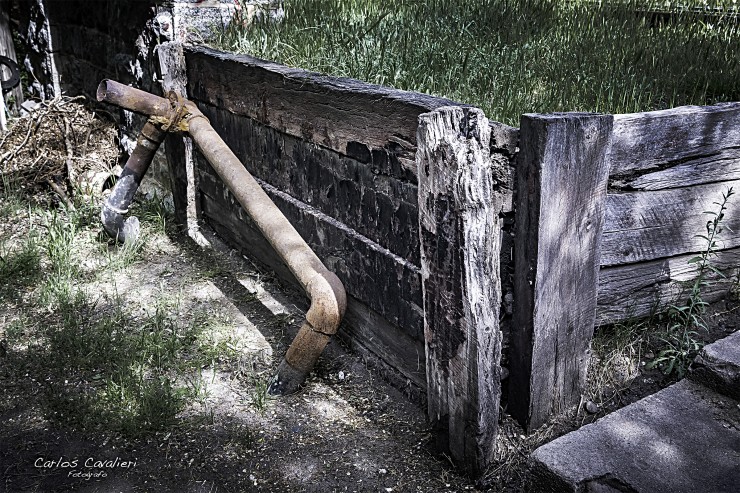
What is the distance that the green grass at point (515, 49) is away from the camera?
3.35 m

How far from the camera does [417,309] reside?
290cm

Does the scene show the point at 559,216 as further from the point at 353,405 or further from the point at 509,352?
the point at 353,405

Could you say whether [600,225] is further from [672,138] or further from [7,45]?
[7,45]

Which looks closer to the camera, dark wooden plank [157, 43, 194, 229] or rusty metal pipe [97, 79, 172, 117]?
rusty metal pipe [97, 79, 172, 117]

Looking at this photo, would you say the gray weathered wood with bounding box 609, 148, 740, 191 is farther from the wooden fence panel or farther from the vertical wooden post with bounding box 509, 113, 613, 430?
the vertical wooden post with bounding box 509, 113, 613, 430

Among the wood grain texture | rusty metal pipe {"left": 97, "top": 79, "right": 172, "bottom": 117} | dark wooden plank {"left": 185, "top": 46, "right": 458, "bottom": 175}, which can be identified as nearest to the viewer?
dark wooden plank {"left": 185, "top": 46, "right": 458, "bottom": 175}

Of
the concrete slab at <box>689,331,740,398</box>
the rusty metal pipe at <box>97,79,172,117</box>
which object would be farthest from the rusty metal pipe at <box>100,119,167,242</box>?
the concrete slab at <box>689,331,740,398</box>

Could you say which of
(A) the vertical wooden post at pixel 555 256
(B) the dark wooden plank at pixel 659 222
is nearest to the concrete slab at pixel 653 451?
(A) the vertical wooden post at pixel 555 256

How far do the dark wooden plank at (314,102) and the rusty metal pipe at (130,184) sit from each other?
16.9 inches

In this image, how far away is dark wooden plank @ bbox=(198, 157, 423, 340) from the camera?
2943 millimetres

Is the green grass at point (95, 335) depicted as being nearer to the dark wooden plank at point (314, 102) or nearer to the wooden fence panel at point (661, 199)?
the dark wooden plank at point (314, 102)

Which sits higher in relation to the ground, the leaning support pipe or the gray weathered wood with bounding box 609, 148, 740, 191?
the gray weathered wood with bounding box 609, 148, 740, 191
